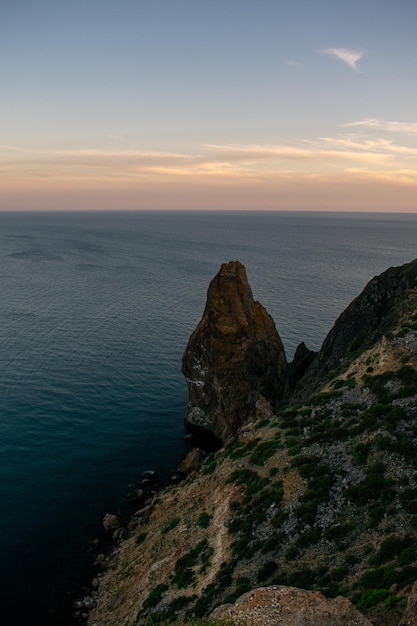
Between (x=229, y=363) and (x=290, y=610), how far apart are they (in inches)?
1981

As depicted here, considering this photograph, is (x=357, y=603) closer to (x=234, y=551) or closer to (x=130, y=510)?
(x=234, y=551)

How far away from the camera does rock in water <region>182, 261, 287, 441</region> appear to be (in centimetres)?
6894

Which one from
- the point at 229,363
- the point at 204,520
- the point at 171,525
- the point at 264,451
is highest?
the point at 229,363

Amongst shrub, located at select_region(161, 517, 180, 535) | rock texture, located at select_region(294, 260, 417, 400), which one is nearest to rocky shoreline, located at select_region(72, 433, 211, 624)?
shrub, located at select_region(161, 517, 180, 535)

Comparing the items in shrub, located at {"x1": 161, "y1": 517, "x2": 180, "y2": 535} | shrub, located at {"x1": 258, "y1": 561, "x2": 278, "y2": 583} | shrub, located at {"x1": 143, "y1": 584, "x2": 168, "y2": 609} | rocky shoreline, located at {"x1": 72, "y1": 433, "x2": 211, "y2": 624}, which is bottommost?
rocky shoreline, located at {"x1": 72, "y1": 433, "x2": 211, "y2": 624}

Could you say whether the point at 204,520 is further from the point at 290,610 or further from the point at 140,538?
the point at 290,610

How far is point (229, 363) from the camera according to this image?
6938 cm

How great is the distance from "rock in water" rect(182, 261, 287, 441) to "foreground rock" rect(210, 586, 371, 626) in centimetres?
4735

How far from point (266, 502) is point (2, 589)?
87.4 ft

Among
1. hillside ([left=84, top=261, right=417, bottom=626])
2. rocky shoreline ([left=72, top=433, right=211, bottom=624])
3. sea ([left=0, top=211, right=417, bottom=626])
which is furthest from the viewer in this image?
sea ([left=0, top=211, right=417, bottom=626])

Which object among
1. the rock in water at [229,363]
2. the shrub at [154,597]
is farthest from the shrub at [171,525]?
the rock in water at [229,363]

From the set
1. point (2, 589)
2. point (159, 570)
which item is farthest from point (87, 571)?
point (159, 570)

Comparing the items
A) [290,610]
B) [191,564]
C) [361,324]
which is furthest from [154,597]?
[361,324]

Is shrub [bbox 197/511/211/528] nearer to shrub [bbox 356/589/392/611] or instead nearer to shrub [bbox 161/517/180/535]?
shrub [bbox 161/517/180/535]
